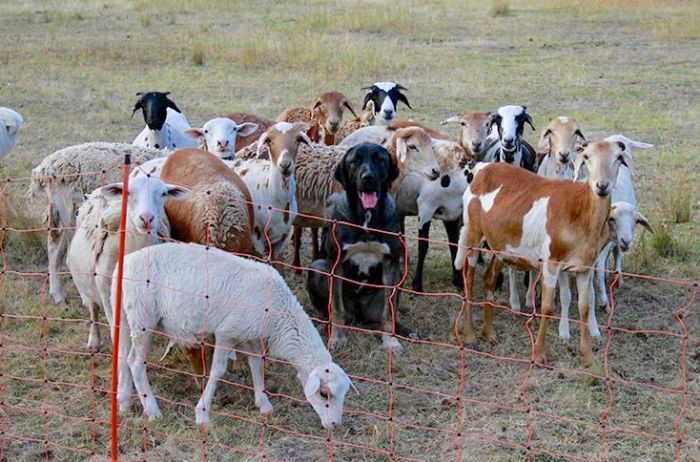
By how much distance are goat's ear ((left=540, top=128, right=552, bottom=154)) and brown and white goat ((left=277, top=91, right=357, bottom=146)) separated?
2101 mm

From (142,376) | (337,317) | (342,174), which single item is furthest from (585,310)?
(142,376)

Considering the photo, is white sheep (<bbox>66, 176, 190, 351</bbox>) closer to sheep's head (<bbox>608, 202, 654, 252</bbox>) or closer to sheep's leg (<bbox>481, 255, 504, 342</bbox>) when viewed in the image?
sheep's leg (<bbox>481, 255, 504, 342</bbox>)

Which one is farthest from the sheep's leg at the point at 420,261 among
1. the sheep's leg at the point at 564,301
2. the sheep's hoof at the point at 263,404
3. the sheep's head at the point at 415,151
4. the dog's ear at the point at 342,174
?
the sheep's hoof at the point at 263,404

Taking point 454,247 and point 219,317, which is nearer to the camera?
point 219,317

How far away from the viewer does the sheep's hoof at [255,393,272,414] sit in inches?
237

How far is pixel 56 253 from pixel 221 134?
5.96 ft

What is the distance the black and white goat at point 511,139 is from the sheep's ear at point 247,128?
2.17 m

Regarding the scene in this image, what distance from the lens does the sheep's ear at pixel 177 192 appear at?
259 inches

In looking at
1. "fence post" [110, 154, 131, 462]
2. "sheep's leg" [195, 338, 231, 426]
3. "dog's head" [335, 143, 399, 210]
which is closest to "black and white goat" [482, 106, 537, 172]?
"dog's head" [335, 143, 399, 210]

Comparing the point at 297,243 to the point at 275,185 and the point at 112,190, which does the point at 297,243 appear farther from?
the point at 112,190

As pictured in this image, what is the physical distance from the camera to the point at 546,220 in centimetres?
677

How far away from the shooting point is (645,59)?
18.7 m

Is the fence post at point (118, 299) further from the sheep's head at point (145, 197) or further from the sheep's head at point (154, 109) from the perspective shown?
the sheep's head at point (154, 109)

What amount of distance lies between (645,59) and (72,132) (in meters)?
10.9
